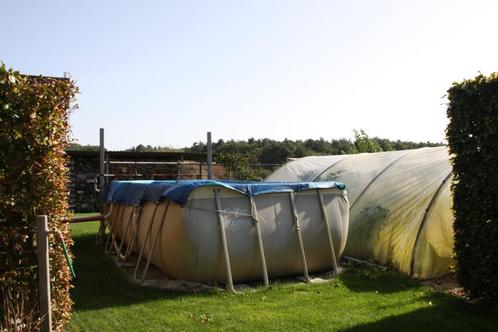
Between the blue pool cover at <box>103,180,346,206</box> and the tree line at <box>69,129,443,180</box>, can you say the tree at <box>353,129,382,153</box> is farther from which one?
the blue pool cover at <box>103,180,346,206</box>

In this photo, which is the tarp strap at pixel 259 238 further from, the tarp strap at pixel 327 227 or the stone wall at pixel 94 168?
the stone wall at pixel 94 168

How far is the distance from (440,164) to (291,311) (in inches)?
178

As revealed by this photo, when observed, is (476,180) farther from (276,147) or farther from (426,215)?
(276,147)

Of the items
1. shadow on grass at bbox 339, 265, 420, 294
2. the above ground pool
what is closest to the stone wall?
the above ground pool

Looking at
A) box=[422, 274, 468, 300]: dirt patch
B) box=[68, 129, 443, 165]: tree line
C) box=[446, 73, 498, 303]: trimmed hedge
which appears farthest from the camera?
box=[68, 129, 443, 165]: tree line

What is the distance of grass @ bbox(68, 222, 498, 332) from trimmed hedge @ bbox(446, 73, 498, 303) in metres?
0.47

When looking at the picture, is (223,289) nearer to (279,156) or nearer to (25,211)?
(25,211)

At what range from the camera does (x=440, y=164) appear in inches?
339

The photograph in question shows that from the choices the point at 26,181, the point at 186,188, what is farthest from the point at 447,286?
the point at 26,181

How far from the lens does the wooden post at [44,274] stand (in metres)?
3.67

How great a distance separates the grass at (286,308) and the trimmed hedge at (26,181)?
1440 mm

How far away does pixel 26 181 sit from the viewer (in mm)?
3803

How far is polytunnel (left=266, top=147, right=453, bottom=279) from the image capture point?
298 inches

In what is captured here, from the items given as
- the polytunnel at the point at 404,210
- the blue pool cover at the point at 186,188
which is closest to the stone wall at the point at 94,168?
the polytunnel at the point at 404,210
